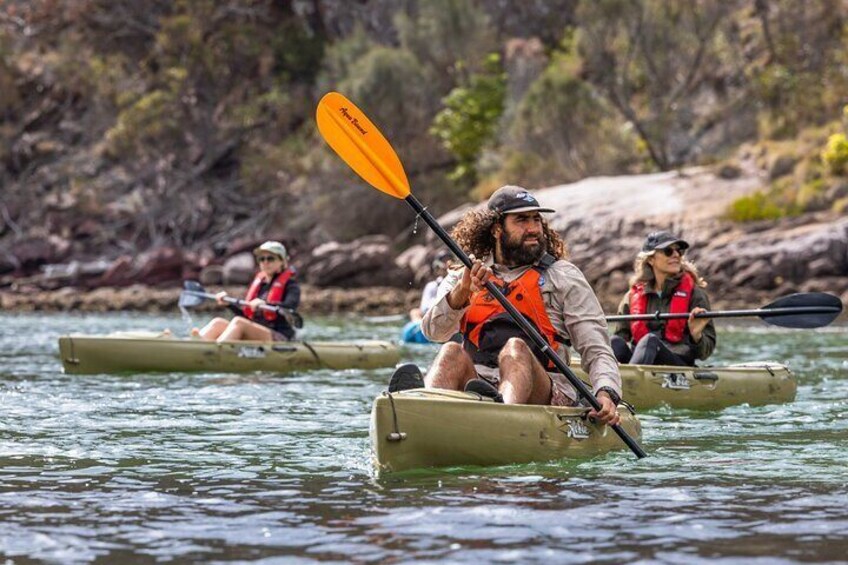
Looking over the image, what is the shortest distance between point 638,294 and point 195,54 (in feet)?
102

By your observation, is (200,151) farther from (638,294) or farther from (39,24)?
(638,294)

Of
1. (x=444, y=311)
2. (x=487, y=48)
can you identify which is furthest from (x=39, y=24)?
(x=444, y=311)

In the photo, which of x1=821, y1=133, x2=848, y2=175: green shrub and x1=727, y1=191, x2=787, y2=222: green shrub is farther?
x1=821, y1=133, x2=848, y2=175: green shrub

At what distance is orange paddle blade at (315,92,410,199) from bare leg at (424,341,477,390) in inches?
37.4

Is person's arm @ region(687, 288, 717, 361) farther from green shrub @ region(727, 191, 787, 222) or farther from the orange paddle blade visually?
green shrub @ region(727, 191, 787, 222)

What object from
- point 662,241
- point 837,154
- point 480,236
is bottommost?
point 480,236

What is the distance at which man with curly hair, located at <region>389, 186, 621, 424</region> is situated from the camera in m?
6.62

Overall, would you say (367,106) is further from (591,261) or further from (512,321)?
(512,321)

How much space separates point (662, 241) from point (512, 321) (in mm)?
3155

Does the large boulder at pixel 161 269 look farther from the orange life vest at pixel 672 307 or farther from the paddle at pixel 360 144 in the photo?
the paddle at pixel 360 144

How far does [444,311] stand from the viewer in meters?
6.68

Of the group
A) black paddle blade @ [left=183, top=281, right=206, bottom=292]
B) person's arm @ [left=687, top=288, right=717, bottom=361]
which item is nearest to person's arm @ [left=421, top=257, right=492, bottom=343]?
person's arm @ [left=687, top=288, right=717, bottom=361]

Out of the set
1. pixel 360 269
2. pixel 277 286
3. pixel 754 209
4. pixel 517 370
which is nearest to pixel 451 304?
pixel 517 370

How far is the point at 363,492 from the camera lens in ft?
19.8
